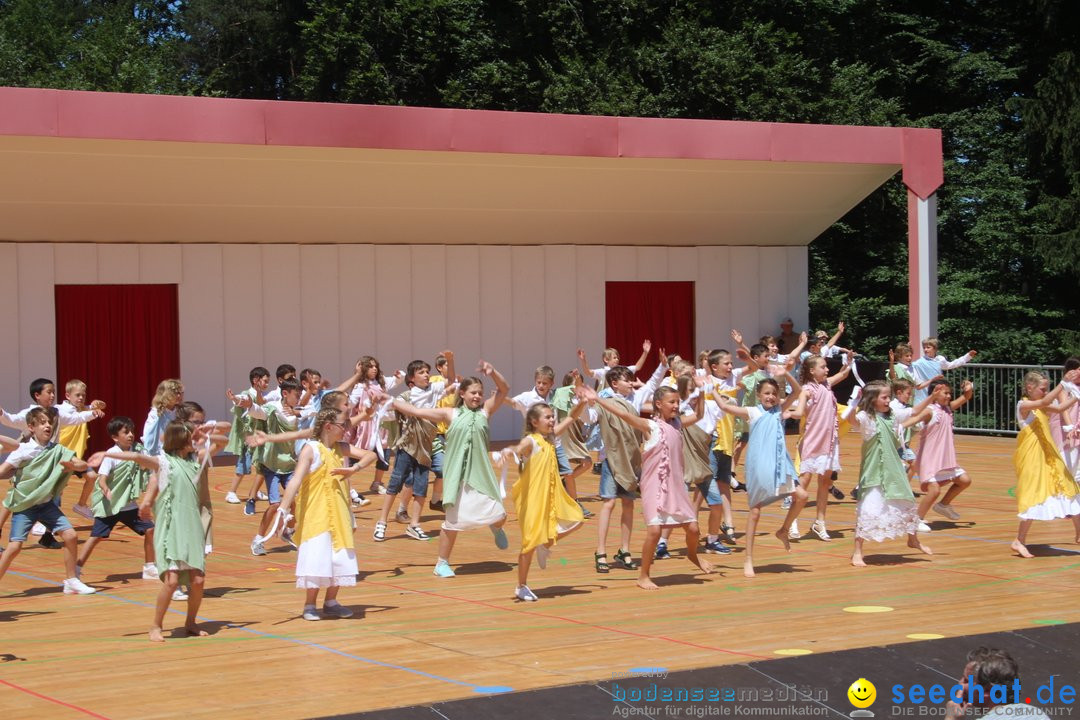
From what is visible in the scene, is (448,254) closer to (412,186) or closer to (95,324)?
(412,186)

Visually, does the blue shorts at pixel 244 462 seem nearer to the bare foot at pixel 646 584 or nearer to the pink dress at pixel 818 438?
the pink dress at pixel 818 438

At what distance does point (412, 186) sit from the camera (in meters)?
19.9

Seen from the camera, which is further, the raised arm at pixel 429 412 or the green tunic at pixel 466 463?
the green tunic at pixel 466 463

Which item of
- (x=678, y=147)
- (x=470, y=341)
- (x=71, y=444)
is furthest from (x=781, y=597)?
(x=470, y=341)

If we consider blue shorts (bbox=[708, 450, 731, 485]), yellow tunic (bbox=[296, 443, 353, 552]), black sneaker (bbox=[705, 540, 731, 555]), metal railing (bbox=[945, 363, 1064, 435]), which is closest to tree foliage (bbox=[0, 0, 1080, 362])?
metal railing (bbox=[945, 363, 1064, 435])

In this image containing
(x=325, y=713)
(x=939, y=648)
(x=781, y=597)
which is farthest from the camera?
(x=781, y=597)

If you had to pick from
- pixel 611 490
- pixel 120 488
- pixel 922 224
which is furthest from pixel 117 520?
pixel 922 224

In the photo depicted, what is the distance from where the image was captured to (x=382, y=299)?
21.6 meters

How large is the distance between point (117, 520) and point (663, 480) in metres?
4.35

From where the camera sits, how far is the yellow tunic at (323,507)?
9164 mm

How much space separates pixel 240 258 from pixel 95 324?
228 cm

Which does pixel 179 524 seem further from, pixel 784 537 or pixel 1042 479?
pixel 1042 479

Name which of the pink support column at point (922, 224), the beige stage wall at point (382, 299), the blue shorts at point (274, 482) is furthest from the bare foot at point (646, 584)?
the pink support column at point (922, 224)

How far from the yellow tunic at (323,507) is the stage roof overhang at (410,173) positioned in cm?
925
